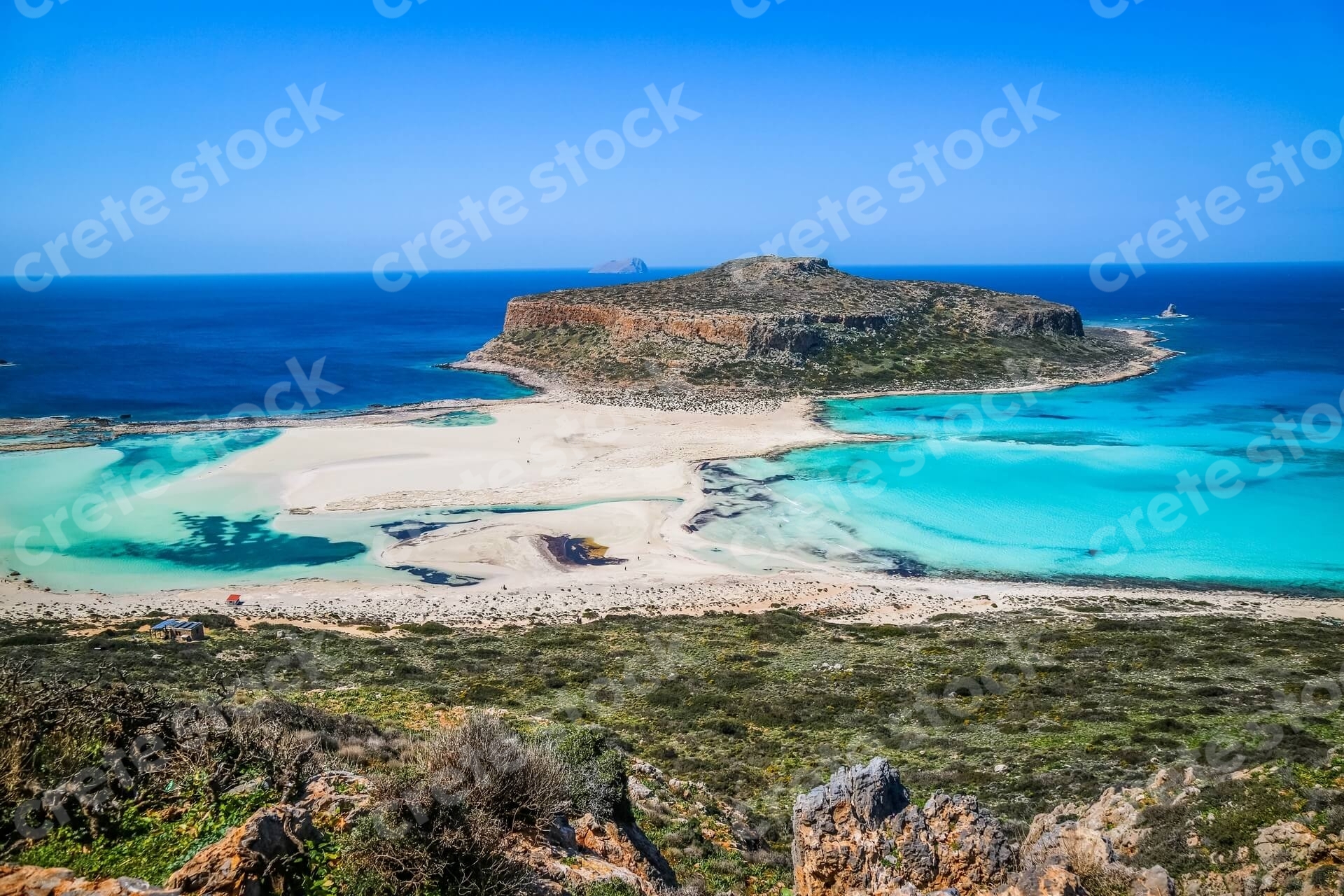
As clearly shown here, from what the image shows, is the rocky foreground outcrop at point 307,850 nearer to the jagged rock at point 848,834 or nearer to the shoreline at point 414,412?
the jagged rock at point 848,834

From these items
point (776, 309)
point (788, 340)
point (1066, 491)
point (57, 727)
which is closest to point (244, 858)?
point (57, 727)

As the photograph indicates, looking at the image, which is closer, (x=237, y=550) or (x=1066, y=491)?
(x=237, y=550)

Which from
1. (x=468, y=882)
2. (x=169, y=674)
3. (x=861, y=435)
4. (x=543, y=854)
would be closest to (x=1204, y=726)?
(x=543, y=854)

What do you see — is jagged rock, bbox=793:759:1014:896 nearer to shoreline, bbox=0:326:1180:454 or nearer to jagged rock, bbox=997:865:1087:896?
jagged rock, bbox=997:865:1087:896

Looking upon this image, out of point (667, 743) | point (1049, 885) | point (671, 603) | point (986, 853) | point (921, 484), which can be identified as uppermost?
point (1049, 885)

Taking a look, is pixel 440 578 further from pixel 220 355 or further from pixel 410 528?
pixel 220 355

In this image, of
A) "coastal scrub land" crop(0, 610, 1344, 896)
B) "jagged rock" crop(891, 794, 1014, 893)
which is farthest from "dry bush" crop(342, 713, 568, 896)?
"jagged rock" crop(891, 794, 1014, 893)

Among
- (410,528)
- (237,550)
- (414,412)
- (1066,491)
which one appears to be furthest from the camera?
(414,412)
